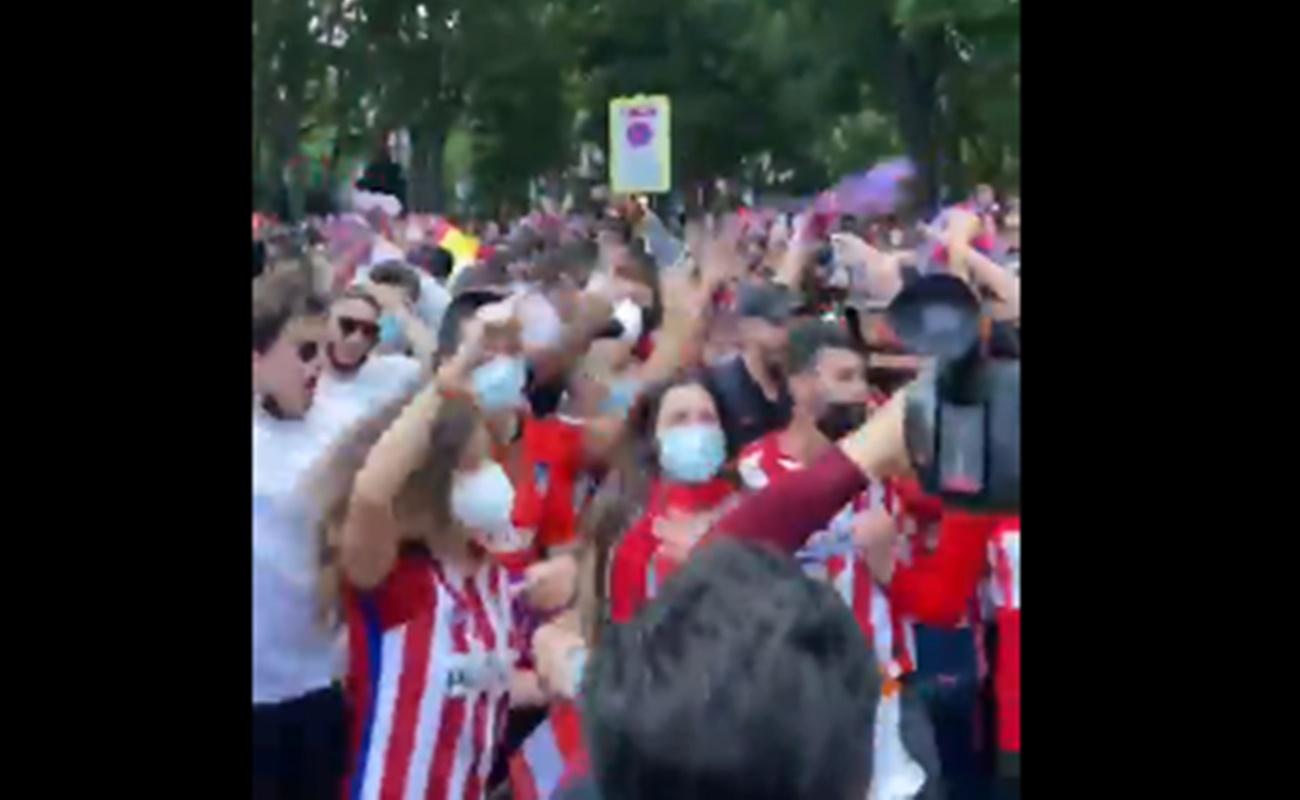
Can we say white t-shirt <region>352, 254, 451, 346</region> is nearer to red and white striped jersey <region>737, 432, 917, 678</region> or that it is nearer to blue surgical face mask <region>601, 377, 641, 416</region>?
blue surgical face mask <region>601, 377, 641, 416</region>

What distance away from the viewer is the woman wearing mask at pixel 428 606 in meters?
3.08

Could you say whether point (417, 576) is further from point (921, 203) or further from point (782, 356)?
point (921, 203)

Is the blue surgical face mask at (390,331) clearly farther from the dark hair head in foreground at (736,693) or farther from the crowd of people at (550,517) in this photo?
the dark hair head in foreground at (736,693)

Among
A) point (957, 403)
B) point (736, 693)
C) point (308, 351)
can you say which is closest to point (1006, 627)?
point (957, 403)

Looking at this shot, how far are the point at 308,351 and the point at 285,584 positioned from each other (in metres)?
0.46

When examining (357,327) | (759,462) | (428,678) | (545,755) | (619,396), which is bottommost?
(545,755)

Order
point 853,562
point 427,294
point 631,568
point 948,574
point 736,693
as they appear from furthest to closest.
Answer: point 427,294 → point 948,574 → point 853,562 → point 631,568 → point 736,693

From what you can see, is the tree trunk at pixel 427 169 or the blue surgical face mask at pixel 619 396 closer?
the blue surgical face mask at pixel 619 396

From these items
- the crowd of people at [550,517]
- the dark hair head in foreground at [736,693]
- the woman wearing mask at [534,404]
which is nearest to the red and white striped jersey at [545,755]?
the crowd of people at [550,517]

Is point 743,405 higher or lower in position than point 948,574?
higher

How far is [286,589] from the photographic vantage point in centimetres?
316

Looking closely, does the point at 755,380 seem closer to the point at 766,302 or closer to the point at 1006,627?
the point at 766,302
